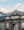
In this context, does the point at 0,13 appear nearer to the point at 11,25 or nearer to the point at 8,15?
the point at 8,15

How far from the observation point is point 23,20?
5.93ft

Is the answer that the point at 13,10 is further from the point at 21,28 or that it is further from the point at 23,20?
the point at 21,28

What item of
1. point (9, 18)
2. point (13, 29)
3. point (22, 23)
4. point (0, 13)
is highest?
point (0, 13)

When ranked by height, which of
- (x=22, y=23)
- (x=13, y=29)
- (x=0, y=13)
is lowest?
(x=13, y=29)

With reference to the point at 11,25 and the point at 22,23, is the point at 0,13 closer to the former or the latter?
the point at 11,25

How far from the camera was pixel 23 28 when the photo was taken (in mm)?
1788

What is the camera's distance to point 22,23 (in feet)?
5.98

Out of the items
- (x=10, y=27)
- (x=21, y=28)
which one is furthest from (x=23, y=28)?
(x=10, y=27)

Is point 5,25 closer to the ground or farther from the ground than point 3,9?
closer to the ground

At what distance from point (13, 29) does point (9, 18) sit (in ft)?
0.92

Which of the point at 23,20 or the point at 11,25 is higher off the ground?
the point at 23,20

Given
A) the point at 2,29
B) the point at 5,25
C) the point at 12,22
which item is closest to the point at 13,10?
the point at 12,22

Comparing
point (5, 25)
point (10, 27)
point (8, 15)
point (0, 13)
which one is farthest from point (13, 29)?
point (0, 13)

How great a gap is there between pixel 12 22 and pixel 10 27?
0.13 m
